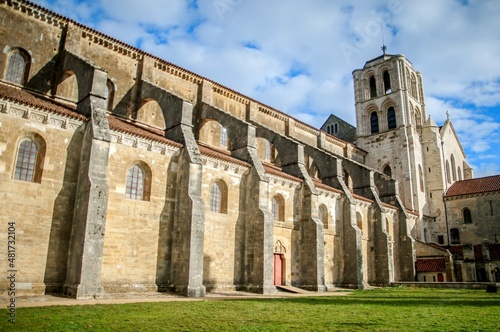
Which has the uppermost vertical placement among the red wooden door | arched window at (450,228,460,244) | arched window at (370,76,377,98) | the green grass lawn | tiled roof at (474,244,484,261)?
arched window at (370,76,377,98)

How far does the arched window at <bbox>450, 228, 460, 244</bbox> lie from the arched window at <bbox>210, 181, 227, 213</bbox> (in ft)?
97.8

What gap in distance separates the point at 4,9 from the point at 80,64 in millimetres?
4674

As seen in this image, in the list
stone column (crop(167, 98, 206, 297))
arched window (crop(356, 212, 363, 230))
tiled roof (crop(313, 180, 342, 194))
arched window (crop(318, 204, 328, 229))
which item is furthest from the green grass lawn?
arched window (crop(356, 212, 363, 230))

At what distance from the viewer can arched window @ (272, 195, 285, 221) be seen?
2448 centimetres

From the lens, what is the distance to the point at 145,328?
7.92m

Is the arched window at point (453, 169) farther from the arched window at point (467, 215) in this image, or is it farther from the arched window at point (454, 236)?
the arched window at point (454, 236)

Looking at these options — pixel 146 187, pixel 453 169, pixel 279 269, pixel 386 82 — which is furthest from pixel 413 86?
pixel 146 187

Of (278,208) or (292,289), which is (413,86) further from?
(292,289)

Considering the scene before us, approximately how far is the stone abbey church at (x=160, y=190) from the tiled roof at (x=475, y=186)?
20.2 feet

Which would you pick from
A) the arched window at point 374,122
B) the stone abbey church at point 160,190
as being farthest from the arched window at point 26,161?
the arched window at point 374,122

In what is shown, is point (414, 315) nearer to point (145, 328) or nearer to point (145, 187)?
point (145, 328)

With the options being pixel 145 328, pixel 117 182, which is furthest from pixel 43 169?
pixel 145 328

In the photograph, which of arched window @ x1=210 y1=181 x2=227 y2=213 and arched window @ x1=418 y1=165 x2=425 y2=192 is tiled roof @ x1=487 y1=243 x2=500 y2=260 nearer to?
arched window @ x1=418 y1=165 x2=425 y2=192

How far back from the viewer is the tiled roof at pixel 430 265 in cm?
3203
